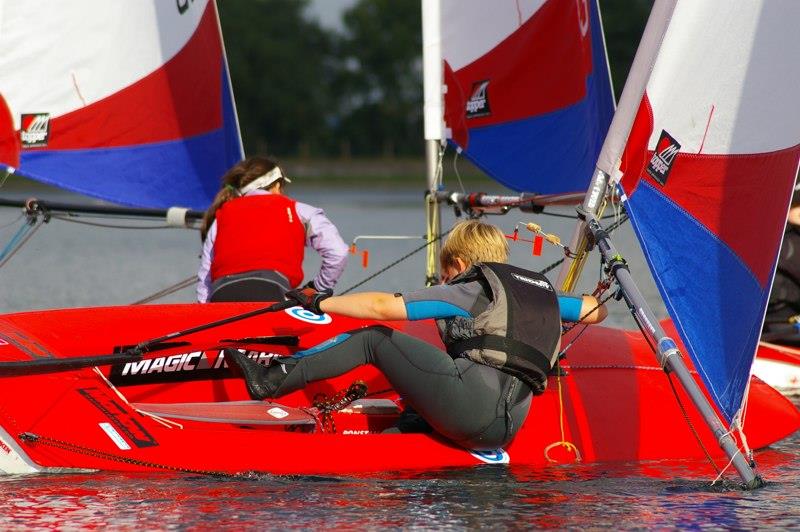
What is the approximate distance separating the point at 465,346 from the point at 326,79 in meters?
55.7

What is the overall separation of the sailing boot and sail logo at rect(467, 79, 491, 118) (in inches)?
111

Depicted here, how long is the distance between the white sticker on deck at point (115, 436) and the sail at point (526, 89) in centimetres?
327

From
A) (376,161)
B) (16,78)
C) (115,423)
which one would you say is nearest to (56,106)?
(16,78)

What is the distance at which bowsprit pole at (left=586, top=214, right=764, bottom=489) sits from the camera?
4.49 meters

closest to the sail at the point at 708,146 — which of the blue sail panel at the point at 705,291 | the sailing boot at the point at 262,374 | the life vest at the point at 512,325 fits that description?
the blue sail panel at the point at 705,291

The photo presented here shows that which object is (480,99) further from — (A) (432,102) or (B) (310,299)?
(B) (310,299)

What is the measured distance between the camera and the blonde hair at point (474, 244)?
183 inches

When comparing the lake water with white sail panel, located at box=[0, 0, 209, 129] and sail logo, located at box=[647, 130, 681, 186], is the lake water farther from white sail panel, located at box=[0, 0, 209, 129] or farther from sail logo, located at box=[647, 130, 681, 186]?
white sail panel, located at box=[0, 0, 209, 129]

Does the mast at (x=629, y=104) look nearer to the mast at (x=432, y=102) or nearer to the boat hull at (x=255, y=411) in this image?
the boat hull at (x=255, y=411)

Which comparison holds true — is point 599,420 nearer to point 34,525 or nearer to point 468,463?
point 468,463

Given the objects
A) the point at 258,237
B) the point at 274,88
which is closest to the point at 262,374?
the point at 258,237

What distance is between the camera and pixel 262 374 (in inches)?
190

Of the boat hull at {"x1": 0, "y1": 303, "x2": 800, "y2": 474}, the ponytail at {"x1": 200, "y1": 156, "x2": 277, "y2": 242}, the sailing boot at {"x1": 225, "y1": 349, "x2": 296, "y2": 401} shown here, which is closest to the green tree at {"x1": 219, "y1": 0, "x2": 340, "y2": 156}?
the ponytail at {"x1": 200, "y1": 156, "x2": 277, "y2": 242}

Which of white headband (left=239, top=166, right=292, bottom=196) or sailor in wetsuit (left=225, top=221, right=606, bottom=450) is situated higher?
white headband (left=239, top=166, right=292, bottom=196)
